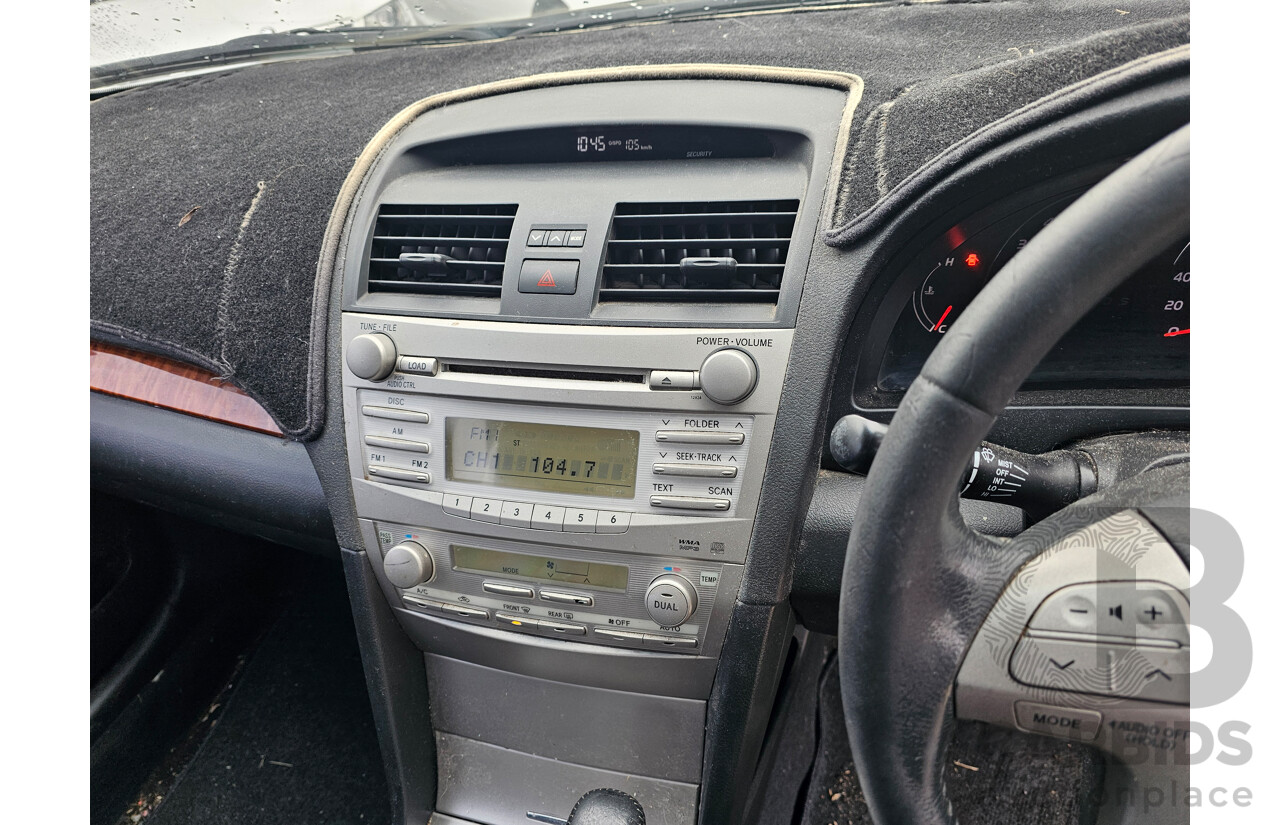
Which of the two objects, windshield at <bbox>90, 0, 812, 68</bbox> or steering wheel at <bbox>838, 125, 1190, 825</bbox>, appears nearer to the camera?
steering wheel at <bbox>838, 125, 1190, 825</bbox>

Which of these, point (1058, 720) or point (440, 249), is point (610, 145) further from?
point (1058, 720)

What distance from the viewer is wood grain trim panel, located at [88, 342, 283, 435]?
3.97ft

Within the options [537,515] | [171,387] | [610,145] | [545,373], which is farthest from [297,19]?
[537,515]

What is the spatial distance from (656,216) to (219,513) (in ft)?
2.75

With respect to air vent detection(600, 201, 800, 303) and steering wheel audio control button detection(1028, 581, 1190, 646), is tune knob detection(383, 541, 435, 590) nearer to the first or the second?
air vent detection(600, 201, 800, 303)

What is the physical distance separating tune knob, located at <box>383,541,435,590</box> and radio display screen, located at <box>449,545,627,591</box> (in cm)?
4

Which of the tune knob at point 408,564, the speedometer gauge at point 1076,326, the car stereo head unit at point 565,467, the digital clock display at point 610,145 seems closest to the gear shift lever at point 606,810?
the car stereo head unit at point 565,467

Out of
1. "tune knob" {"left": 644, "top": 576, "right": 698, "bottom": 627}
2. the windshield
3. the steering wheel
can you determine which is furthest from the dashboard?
the windshield

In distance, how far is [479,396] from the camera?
1023 mm

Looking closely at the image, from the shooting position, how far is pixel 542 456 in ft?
3.34

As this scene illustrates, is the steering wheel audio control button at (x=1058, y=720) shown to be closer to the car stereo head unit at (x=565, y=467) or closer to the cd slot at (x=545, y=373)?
the car stereo head unit at (x=565, y=467)

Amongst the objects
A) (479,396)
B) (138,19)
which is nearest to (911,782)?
(479,396)

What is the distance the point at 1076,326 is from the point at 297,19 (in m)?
1.43

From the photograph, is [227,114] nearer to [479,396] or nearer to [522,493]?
[479,396]
